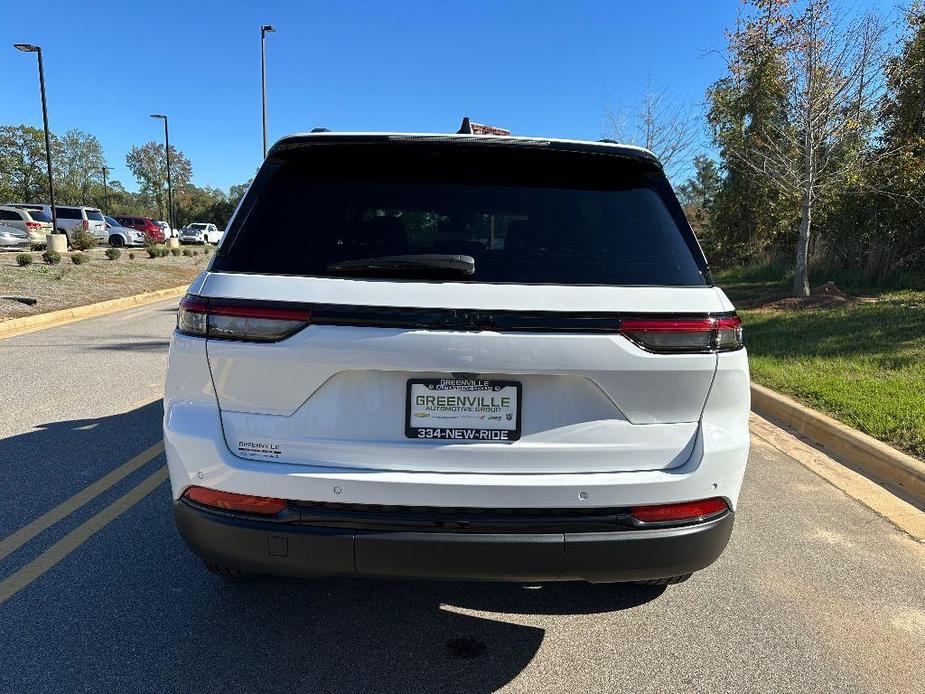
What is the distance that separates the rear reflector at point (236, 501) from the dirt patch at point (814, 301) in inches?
451

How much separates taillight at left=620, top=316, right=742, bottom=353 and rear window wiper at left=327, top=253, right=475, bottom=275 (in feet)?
1.84

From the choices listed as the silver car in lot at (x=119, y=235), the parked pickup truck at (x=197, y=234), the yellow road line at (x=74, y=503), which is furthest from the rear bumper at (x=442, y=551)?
the parked pickup truck at (x=197, y=234)

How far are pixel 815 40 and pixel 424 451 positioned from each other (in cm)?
1340

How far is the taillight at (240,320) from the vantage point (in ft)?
7.03

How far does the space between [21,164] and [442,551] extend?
86.5 m

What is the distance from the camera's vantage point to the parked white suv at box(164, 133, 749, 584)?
2.12 m

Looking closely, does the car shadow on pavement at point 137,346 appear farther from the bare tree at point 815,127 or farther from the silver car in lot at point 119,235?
the silver car in lot at point 119,235

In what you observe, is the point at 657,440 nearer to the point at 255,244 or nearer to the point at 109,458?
the point at 255,244

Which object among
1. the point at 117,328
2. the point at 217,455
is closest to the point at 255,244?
the point at 217,455

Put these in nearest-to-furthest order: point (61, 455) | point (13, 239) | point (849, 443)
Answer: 1. point (61, 455)
2. point (849, 443)
3. point (13, 239)

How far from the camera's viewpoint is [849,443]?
509 cm

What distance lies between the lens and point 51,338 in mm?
9961

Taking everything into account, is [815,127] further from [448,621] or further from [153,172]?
[153,172]

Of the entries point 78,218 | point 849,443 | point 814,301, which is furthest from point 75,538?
point 78,218
